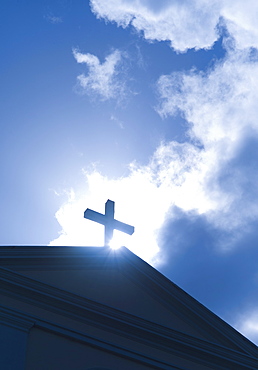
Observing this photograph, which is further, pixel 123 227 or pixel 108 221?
pixel 123 227

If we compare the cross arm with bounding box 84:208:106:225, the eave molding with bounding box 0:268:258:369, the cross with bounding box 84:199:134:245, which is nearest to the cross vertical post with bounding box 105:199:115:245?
the cross with bounding box 84:199:134:245

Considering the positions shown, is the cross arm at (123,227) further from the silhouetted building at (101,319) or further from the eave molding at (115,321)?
the eave molding at (115,321)

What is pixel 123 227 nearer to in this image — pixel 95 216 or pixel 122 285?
pixel 95 216

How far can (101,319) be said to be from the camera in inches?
316

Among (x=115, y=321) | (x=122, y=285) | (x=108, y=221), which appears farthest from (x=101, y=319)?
(x=108, y=221)

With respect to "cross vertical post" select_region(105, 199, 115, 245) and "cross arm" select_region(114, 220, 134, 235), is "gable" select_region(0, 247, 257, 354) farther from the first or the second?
"cross arm" select_region(114, 220, 134, 235)

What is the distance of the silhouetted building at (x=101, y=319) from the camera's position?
23.8ft

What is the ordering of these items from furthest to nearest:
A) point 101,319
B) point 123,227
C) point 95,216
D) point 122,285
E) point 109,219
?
point 123,227
point 109,219
point 95,216
point 122,285
point 101,319

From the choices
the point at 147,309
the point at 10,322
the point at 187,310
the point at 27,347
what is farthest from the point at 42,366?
the point at 187,310

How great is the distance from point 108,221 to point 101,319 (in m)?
2.84

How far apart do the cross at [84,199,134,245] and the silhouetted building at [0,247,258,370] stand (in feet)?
2.69

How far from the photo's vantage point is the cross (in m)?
10.2

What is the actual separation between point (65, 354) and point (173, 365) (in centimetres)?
210

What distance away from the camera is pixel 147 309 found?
8859mm
